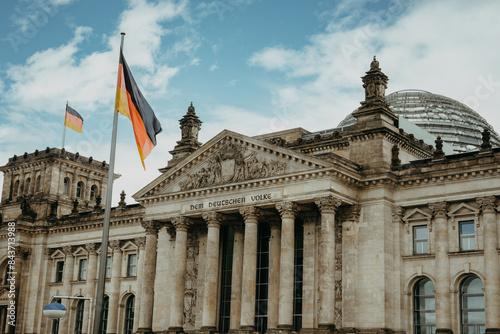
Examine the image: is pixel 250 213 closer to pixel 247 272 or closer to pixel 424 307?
pixel 247 272

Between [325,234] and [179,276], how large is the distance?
39.1 ft

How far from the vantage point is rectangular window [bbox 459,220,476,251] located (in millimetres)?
42406

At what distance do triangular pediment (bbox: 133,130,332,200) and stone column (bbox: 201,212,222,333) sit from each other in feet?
8.42

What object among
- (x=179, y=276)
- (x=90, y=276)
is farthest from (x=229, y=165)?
(x=90, y=276)

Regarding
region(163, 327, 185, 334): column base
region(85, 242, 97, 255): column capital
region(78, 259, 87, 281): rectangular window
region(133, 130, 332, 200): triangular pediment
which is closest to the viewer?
region(133, 130, 332, 200): triangular pediment

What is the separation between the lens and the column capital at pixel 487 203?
41281 mm

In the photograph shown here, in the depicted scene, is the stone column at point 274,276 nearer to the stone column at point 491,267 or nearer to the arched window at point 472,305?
the arched window at point 472,305

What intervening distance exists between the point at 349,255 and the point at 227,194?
30.6 ft

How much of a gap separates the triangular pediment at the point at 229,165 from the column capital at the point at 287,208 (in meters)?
2.03

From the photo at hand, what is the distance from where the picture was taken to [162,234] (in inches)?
2173

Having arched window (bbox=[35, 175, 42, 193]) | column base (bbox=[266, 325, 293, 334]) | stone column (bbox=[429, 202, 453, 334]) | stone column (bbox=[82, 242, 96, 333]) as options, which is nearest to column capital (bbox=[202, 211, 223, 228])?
column base (bbox=[266, 325, 293, 334])

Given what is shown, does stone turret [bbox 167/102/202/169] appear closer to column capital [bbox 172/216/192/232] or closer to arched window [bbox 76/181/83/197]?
column capital [bbox 172/216/192/232]

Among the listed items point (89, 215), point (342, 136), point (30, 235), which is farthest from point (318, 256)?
point (30, 235)

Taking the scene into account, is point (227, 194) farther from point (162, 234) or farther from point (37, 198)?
point (37, 198)
